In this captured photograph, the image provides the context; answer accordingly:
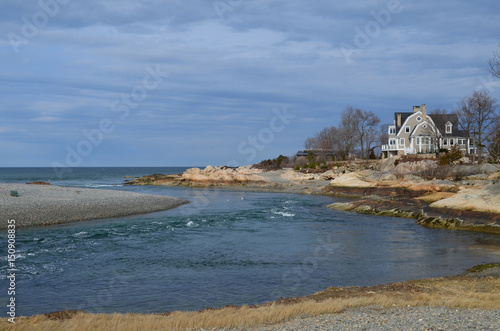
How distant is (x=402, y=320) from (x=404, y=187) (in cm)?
3812

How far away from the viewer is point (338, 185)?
55469mm

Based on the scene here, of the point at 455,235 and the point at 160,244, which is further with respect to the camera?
the point at 455,235

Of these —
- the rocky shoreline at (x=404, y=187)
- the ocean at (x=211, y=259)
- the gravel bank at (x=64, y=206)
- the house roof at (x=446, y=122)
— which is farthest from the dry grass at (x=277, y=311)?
the house roof at (x=446, y=122)

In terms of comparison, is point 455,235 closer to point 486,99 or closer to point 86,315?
point 86,315

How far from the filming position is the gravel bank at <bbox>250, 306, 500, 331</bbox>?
28.3 ft

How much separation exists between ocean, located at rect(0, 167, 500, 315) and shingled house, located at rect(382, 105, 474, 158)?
177ft

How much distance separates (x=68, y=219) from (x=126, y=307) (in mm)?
18677

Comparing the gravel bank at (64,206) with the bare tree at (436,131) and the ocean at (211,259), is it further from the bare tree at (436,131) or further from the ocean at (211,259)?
the bare tree at (436,131)

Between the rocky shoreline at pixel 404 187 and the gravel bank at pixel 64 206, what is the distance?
16800 millimetres

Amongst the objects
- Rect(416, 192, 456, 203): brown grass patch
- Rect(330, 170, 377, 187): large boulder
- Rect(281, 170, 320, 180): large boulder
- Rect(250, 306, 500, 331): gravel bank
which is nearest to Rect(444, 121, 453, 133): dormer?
Rect(281, 170, 320, 180): large boulder

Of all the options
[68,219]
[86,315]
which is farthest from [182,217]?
[86,315]

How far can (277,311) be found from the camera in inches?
388

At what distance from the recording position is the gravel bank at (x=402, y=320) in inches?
340

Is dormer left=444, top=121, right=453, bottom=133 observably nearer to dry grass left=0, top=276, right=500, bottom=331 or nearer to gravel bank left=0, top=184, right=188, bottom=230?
gravel bank left=0, top=184, right=188, bottom=230
